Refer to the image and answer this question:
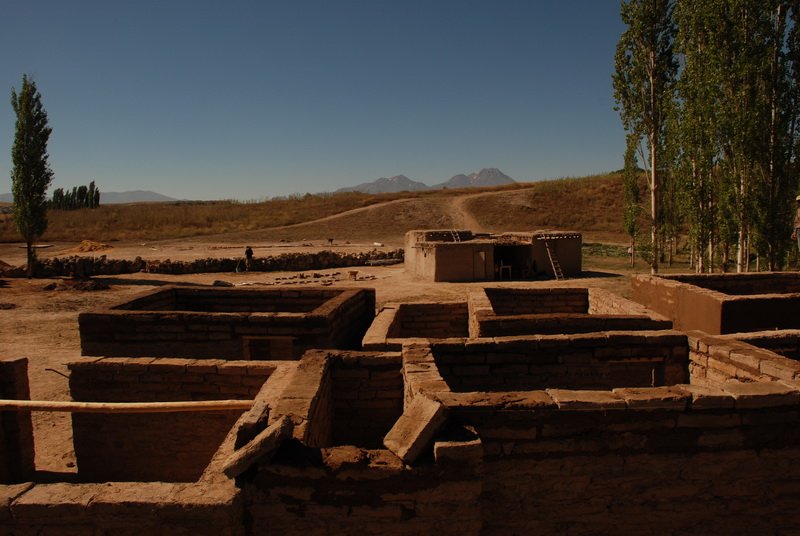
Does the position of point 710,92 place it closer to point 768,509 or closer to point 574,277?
point 574,277

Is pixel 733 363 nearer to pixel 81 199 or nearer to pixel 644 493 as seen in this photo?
pixel 644 493

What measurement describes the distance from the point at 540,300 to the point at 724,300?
320cm

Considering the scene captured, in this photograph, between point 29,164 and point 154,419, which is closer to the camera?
point 154,419

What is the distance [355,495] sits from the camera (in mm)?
3520

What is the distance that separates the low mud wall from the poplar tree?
16.1 metres

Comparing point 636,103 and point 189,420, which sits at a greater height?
point 636,103

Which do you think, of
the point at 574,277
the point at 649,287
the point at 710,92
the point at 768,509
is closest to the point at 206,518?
the point at 768,509

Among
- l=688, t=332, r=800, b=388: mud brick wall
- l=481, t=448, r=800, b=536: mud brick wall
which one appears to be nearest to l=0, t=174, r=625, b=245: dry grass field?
l=688, t=332, r=800, b=388: mud brick wall

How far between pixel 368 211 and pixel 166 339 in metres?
50.9

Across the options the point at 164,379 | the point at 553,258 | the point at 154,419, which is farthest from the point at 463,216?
the point at 154,419

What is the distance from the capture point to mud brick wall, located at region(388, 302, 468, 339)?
31.9 ft

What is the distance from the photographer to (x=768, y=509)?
416 centimetres

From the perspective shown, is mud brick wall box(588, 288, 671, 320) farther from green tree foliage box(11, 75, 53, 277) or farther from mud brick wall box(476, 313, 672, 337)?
green tree foliage box(11, 75, 53, 277)

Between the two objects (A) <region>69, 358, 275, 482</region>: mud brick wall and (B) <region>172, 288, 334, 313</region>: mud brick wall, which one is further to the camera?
(B) <region>172, 288, 334, 313</region>: mud brick wall
